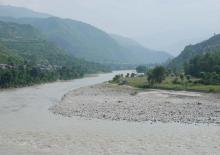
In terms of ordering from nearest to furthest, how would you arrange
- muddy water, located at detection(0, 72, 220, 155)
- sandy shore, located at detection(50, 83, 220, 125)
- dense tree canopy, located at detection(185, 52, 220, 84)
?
muddy water, located at detection(0, 72, 220, 155), sandy shore, located at detection(50, 83, 220, 125), dense tree canopy, located at detection(185, 52, 220, 84)

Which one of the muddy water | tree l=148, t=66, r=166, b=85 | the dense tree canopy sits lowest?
the muddy water

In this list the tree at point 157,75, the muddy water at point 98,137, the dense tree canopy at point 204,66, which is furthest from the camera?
the dense tree canopy at point 204,66

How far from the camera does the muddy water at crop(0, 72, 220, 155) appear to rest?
108 feet

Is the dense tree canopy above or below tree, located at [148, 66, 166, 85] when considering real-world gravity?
above

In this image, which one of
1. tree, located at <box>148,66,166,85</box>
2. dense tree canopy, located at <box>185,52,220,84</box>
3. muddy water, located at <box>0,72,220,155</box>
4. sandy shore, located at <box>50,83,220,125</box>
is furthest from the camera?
dense tree canopy, located at <box>185,52,220,84</box>

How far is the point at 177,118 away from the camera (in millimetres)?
50031

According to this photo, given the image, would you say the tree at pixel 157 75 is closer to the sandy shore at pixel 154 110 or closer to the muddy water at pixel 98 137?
the sandy shore at pixel 154 110

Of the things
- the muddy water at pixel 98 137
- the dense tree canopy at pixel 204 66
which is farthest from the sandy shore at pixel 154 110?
the dense tree canopy at pixel 204 66

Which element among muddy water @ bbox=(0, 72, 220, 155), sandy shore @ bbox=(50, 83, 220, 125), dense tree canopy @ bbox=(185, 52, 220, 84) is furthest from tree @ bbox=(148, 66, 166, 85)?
muddy water @ bbox=(0, 72, 220, 155)

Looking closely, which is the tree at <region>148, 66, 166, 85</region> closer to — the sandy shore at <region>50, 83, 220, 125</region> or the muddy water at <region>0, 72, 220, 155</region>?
the sandy shore at <region>50, 83, 220, 125</region>

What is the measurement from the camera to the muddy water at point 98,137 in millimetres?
33062

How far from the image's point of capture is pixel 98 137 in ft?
127

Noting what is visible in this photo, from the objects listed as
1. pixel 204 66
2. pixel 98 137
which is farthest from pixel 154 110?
pixel 204 66

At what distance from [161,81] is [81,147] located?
73.4 meters
